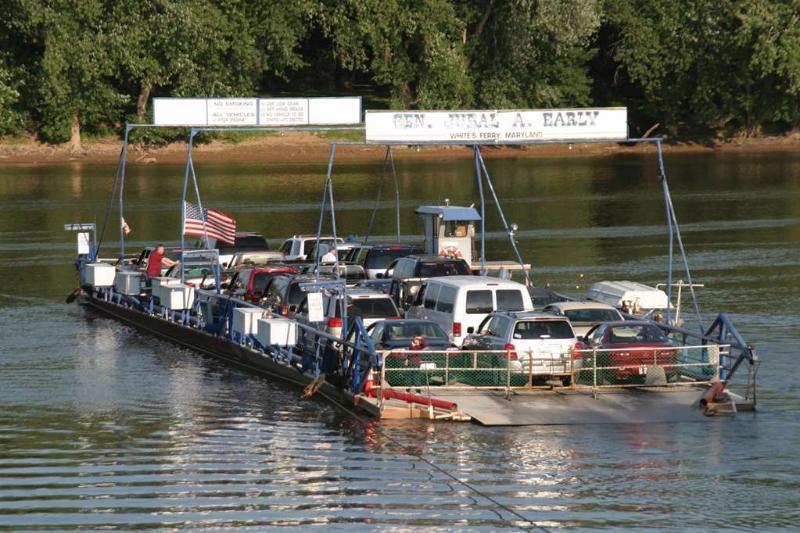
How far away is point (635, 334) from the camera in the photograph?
30078 millimetres

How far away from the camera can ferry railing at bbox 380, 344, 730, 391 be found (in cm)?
2841

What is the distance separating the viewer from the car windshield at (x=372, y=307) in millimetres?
32750

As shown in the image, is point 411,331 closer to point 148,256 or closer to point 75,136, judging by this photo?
point 148,256

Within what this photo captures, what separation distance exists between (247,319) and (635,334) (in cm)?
837

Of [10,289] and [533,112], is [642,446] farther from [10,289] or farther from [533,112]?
[10,289]

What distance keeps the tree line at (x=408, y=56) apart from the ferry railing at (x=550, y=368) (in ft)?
205

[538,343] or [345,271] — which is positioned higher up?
[345,271]

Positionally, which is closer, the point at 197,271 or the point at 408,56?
the point at 197,271

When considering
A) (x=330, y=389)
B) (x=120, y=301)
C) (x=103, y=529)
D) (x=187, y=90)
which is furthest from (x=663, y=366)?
(x=187, y=90)

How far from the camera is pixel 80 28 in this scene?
296 ft

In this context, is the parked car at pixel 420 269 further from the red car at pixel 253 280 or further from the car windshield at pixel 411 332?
the car windshield at pixel 411 332

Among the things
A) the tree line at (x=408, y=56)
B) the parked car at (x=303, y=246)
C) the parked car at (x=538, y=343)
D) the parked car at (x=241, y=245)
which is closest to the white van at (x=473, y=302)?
the parked car at (x=538, y=343)

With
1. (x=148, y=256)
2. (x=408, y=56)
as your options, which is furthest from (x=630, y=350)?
(x=408, y=56)

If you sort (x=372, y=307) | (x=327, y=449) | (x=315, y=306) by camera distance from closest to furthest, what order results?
(x=327, y=449)
(x=315, y=306)
(x=372, y=307)
